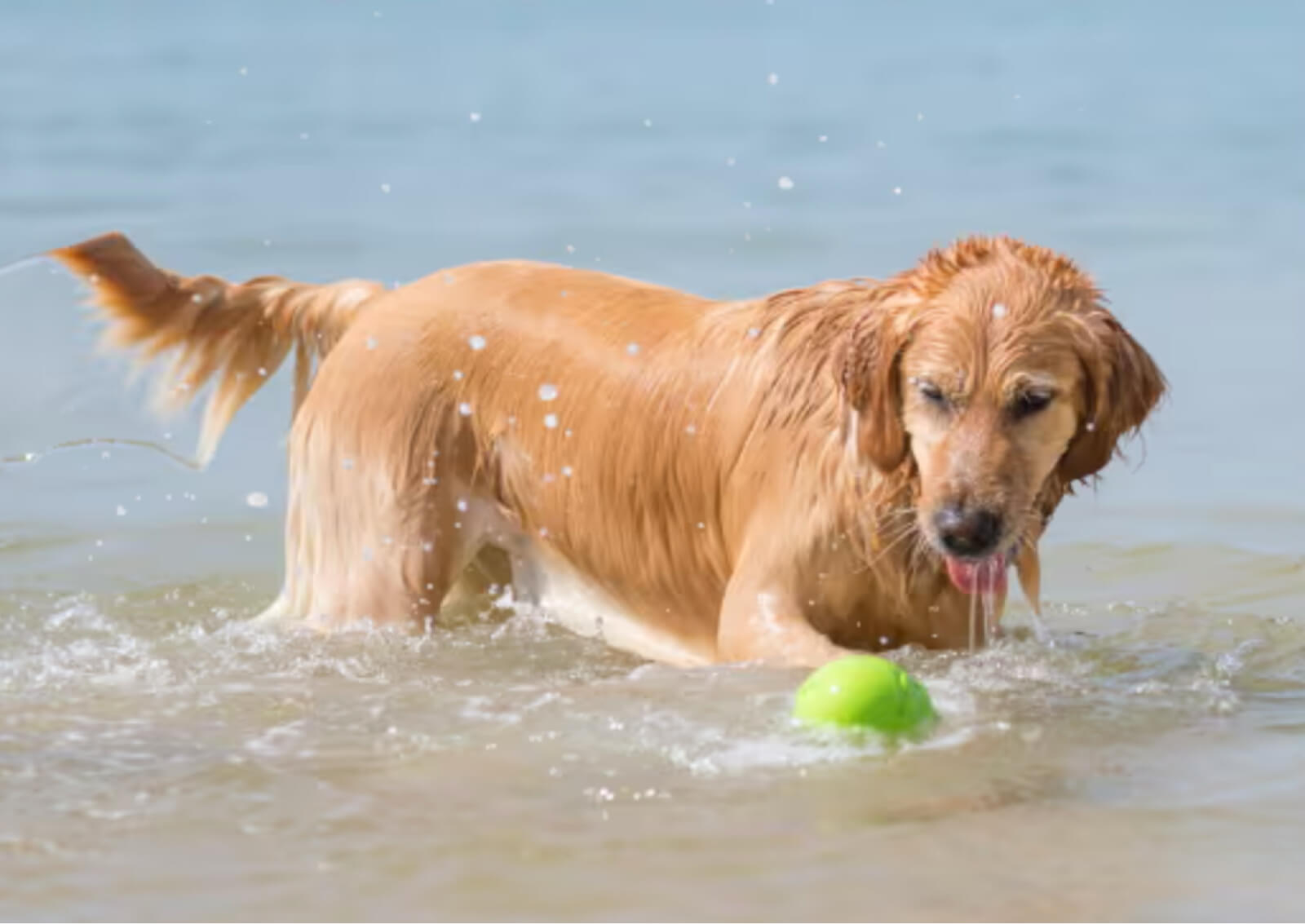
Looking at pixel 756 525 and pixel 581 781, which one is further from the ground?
pixel 756 525

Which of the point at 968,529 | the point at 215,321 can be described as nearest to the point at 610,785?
the point at 968,529

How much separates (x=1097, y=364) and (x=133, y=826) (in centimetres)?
265

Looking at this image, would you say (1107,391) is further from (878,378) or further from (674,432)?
(674,432)

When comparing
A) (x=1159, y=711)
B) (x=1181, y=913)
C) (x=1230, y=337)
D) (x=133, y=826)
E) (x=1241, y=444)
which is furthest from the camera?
(x=1230, y=337)

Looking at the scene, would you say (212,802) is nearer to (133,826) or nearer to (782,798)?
(133,826)

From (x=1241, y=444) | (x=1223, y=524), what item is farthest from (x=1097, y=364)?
(x=1241, y=444)

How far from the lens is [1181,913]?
4578 millimetres

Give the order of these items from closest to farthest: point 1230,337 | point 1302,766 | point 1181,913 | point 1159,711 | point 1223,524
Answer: point 1181,913, point 1302,766, point 1159,711, point 1223,524, point 1230,337

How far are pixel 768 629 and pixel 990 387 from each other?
3.14ft

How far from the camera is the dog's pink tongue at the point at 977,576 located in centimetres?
606

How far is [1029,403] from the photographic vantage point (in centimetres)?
576

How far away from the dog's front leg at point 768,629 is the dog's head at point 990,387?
1.45ft

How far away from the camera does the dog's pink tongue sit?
239 inches

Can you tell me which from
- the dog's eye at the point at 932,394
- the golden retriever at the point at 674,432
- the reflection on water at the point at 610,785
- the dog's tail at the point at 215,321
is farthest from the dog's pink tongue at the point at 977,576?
the dog's tail at the point at 215,321
